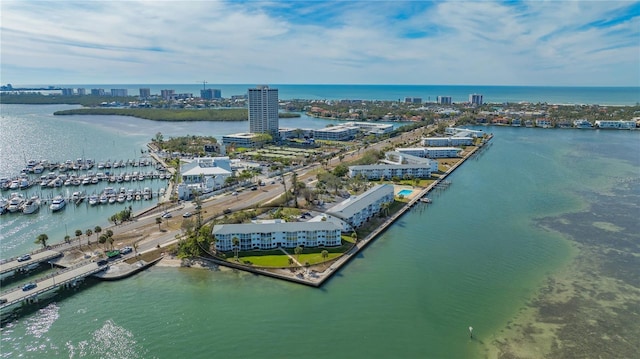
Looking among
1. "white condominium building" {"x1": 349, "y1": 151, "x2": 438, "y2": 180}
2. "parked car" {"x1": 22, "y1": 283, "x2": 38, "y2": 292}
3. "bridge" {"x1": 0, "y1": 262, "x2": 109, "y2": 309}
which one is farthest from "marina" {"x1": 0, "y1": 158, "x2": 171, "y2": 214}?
"white condominium building" {"x1": 349, "y1": 151, "x2": 438, "y2": 180}

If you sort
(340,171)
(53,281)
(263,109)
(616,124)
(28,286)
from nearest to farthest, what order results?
(28,286) → (53,281) → (340,171) → (263,109) → (616,124)

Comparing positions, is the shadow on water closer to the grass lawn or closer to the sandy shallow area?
the grass lawn

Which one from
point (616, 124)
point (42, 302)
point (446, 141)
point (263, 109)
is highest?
point (263, 109)

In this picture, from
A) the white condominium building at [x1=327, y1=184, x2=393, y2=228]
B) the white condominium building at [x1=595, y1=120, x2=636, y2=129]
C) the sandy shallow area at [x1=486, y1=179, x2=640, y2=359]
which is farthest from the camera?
the white condominium building at [x1=595, y1=120, x2=636, y2=129]

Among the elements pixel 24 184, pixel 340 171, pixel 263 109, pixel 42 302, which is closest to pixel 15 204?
pixel 24 184

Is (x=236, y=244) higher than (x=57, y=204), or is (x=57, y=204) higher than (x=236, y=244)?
(x=57, y=204)

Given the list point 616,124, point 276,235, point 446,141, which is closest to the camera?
point 276,235

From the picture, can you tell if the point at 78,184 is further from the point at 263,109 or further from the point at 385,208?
the point at 263,109
